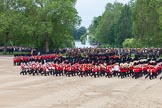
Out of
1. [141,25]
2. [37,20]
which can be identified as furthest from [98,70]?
→ [141,25]

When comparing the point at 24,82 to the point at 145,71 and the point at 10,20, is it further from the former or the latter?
the point at 10,20

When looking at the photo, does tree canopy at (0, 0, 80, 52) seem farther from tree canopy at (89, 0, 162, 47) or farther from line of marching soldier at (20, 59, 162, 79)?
line of marching soldier at (20, 59, 162, 79)

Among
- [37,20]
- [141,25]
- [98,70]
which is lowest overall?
[98,70]

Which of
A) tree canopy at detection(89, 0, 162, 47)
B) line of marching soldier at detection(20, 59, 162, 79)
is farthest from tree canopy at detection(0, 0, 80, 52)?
line of marching soldier at detection(20, 59, 162, 79)

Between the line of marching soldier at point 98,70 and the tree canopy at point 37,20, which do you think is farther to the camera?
the tree canopy at point 37,20

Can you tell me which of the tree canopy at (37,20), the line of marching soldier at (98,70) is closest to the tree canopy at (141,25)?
the tree canopy at (37,20)

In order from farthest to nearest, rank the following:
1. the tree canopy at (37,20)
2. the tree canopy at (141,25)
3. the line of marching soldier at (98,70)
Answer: the tree canopy at (141,25)
the tree canopy at (37,20)
the line of marching soldier at (98,70)

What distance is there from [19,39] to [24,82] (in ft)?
164

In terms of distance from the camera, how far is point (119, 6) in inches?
6309

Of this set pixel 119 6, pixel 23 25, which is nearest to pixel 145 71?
pixel 23 25

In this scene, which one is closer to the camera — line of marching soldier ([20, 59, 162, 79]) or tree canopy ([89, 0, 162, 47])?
line of marching soldier ([20, 59, 162, 79])

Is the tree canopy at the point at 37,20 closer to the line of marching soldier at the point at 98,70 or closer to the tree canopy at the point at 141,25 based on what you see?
the tree canopy at the point at 141,25

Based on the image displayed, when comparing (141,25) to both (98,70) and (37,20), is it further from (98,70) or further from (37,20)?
(98,70)

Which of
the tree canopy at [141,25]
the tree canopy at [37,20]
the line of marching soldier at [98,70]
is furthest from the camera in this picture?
the tree canopy at [141,25]
